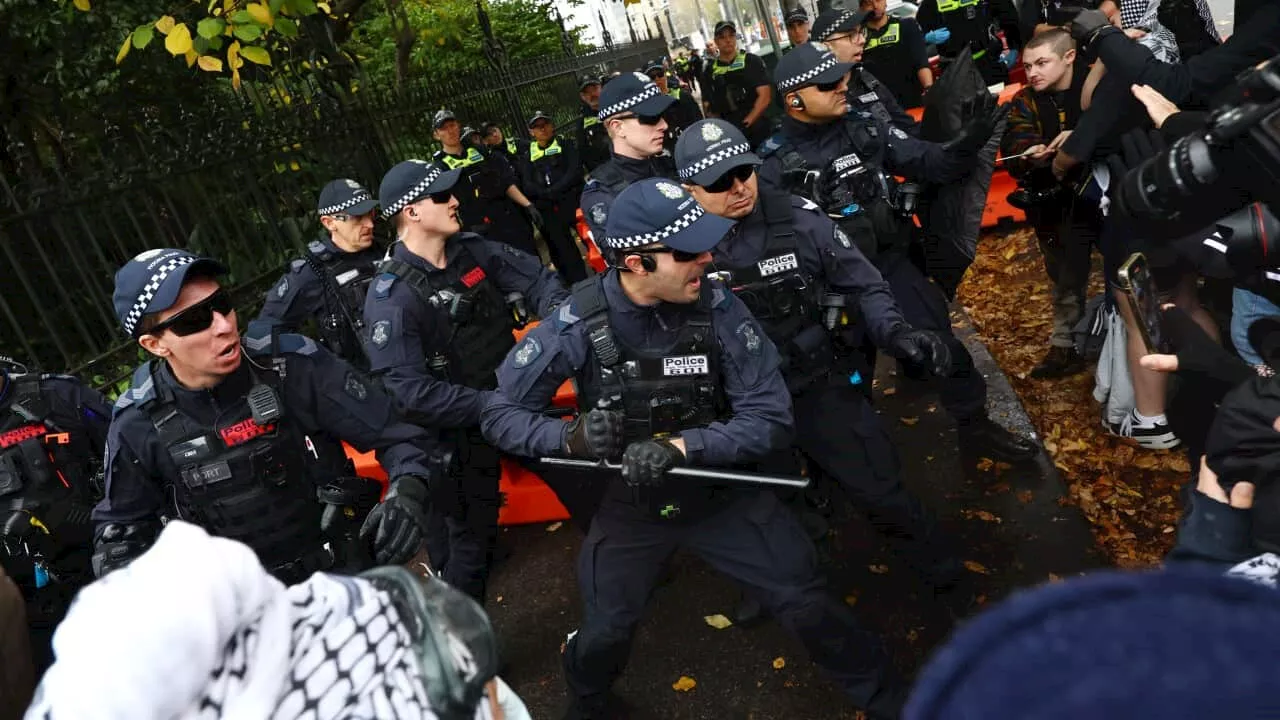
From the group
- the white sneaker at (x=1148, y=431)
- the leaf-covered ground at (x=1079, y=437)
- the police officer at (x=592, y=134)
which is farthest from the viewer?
the police officer at (x=592, y=134)

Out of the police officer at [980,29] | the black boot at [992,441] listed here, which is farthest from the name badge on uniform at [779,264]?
the police officer at [980,29]

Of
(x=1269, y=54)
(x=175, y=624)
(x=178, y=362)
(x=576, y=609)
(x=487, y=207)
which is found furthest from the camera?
(x=487, y=207)

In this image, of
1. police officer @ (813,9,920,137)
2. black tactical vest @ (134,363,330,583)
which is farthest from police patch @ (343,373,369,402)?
police officer @ (813,9,920,137)

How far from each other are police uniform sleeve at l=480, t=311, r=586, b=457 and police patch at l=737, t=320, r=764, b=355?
634mm

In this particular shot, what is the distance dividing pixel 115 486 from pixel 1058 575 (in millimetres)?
4060

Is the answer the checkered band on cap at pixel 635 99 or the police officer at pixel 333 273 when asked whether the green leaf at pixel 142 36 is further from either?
the checkered band on cap at pixel 635 99

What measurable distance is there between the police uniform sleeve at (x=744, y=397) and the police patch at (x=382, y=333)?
1830mm

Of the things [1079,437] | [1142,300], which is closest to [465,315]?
[1142,300]

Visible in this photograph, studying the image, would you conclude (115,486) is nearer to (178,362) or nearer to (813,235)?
(178,362)

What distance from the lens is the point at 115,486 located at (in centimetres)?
325

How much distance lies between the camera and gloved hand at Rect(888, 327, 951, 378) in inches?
144

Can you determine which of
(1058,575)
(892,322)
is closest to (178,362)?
(892,322)

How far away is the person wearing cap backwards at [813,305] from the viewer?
12.5ft

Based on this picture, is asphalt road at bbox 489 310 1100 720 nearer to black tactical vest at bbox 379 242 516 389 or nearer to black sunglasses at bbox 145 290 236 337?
black tactical vest at bbox 379 242 516 389
